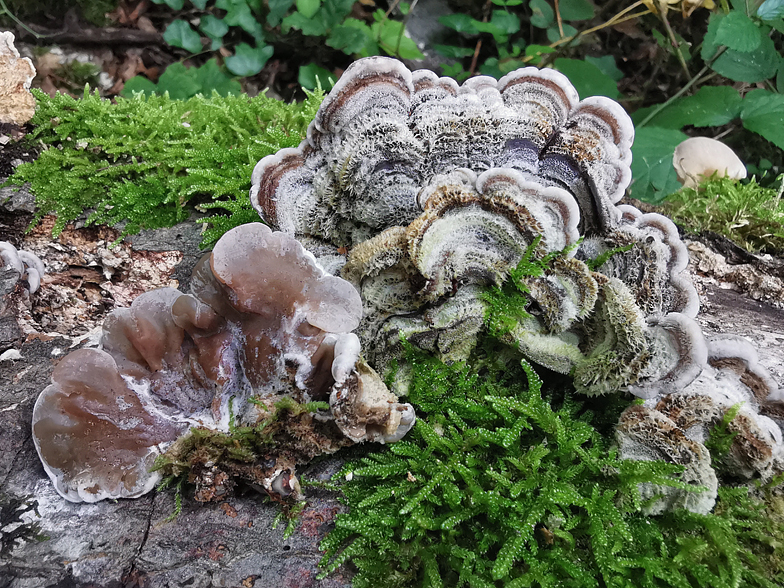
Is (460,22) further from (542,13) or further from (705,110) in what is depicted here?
(705,110)

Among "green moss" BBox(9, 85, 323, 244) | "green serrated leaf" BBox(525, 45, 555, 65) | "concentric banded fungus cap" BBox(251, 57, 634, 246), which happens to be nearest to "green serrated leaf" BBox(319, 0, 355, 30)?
"green serrated leaf" BBox(525, 45, 555, 65)

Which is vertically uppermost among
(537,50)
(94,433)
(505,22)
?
(505,22)

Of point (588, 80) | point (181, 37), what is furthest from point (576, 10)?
point (181, 37)

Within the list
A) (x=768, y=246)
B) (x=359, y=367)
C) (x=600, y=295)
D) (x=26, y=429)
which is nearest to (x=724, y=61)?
(x=768, y=246)

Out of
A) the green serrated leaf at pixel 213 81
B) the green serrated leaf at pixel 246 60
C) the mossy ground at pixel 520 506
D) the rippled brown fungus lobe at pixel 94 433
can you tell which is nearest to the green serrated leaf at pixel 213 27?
the green serrated leaf at pixel 246 60

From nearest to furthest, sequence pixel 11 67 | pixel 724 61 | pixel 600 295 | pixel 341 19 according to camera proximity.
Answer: pixel 600 295
pixel 11 67
pixel 724 61
pixel 341 19

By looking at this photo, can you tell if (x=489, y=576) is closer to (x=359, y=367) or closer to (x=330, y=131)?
(x=359, y=367)

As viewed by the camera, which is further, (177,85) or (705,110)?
(177,85)
